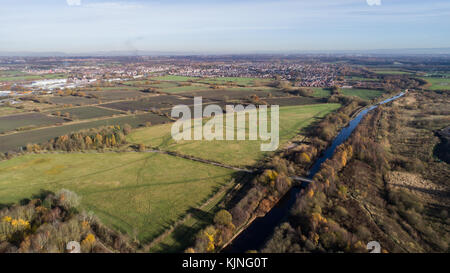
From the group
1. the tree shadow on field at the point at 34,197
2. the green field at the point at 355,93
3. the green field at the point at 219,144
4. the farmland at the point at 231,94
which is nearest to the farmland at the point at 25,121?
the green field at the point at 219,144

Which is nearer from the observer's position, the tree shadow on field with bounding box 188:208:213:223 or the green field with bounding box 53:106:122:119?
the tree shadow on field with bounding box 188:208:213:223

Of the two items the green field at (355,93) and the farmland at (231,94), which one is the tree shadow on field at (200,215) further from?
the green field at (355,93)

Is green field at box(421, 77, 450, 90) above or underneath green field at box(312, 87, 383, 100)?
above

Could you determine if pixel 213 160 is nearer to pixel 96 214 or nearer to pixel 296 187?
pixel 296 187

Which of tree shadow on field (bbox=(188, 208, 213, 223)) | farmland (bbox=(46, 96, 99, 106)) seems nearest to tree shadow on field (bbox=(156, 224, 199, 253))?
tree shadow on field (bbox=(188, 208, 213, 223))

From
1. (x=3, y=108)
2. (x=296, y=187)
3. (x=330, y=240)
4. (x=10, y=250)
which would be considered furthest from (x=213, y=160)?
(x=3, y=108)

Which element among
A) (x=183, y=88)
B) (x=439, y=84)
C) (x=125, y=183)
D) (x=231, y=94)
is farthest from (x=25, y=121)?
(x=439, y=84)

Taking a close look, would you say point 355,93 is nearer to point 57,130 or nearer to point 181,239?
point 181,239

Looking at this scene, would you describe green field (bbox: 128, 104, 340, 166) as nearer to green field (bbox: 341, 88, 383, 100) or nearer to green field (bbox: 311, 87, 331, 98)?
green field (bbox: 311, 87, 331, 98)
